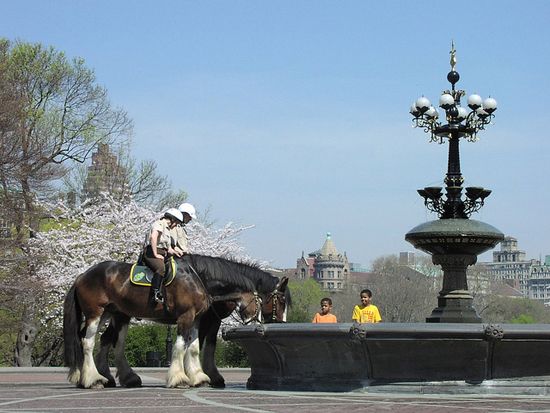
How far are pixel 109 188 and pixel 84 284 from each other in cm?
3446

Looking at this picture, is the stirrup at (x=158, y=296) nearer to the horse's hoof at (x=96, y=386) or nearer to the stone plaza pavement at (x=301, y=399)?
the stone plaza pavement at (x=301, y=399)

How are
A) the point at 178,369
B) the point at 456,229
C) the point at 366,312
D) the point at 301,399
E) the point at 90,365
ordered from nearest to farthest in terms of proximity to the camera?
1. the point at 301,399
2. the point at 178,369
3. the point at 90,365
4. the point at 366,312
5. the point at 456,229

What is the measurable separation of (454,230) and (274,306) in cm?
392

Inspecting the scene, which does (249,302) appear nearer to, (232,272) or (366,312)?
(232,272)

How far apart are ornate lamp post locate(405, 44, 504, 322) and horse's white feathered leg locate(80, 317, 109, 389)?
5708 millimetres

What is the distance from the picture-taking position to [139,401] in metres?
14.6

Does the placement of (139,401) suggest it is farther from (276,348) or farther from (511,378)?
(511,378)

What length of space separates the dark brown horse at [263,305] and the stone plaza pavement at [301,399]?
1092 millimetres

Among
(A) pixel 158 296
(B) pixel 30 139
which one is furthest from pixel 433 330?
(B) pixel 30 139

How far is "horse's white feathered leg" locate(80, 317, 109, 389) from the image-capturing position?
1747 cm

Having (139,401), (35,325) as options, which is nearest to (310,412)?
(139,401)

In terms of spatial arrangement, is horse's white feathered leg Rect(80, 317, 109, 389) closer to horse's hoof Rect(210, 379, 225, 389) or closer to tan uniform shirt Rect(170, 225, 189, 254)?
horse's hoof Rect(210, 379, 225, 389)

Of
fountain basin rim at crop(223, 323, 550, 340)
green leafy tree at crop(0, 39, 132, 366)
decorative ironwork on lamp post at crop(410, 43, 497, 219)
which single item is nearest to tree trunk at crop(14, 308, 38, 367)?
green leafy tree at crop(0, 39, 132, 366)

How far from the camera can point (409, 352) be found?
607 inches
